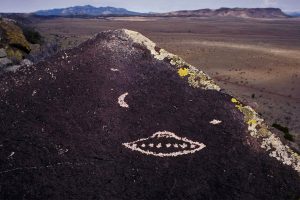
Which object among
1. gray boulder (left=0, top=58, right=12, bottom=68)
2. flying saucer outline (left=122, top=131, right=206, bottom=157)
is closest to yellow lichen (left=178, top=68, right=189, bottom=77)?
flying saucer outline (left=122, top=131, right=206, bottom=157)

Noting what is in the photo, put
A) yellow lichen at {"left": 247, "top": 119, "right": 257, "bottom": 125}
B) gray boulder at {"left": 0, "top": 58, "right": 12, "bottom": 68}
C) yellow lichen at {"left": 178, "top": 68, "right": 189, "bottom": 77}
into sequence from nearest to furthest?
yellow lichen at {"left": 247, "top": 119, "right": 257, "bottom": 125} → yellow lichen at {"left": 178, "top": 68, "right": 189, "bottom": 77} → gray boulder at {"left": 0, "top": 58, "right": 12, "bottom": 68}

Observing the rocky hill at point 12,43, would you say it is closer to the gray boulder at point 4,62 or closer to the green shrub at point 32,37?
the gray boulder at point 4,62

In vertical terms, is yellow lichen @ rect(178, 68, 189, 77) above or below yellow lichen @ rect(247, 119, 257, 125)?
above

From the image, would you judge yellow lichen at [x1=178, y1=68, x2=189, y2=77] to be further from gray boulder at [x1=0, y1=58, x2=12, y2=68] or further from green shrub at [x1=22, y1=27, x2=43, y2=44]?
green shrub at [x1=22, y1=27, x2=43, y2=44]

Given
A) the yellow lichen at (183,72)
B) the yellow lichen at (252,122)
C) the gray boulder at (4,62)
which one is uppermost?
the yellow lichen at (183,72)

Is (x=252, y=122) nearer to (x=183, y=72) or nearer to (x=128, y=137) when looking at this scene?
(x=183, y=72)

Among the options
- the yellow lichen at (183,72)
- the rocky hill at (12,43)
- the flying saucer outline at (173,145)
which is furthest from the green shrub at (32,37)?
the flying saucer outline at (173,145)

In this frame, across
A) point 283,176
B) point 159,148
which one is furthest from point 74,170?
point 283,176

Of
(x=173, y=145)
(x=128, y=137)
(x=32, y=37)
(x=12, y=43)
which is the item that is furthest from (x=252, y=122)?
(x=32, y=37)
